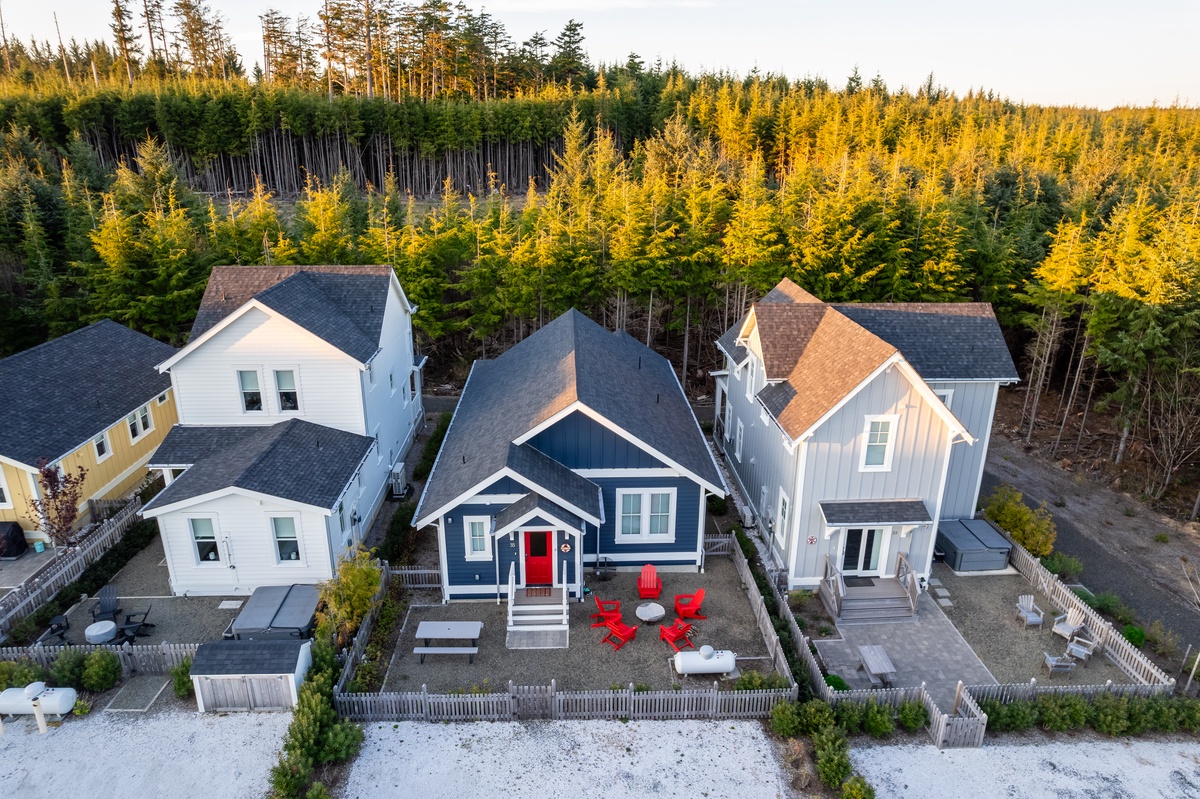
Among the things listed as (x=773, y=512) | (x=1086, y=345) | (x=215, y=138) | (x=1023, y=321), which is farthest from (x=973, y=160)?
(x=215, y=138)

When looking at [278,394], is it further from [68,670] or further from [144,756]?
[144,756]

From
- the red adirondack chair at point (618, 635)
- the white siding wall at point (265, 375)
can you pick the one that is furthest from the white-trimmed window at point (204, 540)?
the red adirondack chair at point (618, 635)

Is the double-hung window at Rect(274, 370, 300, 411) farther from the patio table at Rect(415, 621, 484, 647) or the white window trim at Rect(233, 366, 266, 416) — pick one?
the patio table at Rect(415, 621, 484, 647)

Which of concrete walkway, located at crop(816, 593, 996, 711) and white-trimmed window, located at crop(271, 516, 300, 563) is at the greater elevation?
white-trimmed window, located at crop(271, 516, 300, 563)

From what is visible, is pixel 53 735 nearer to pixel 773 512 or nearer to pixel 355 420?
pixel 355 420

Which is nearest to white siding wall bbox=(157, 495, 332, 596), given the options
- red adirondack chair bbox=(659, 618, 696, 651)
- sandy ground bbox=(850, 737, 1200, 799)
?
red adirondack chair bbox=(659, 618, 696, 651)

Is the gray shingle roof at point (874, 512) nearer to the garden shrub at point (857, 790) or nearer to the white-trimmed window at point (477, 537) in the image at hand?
the garden shrub at point (857, 790)
